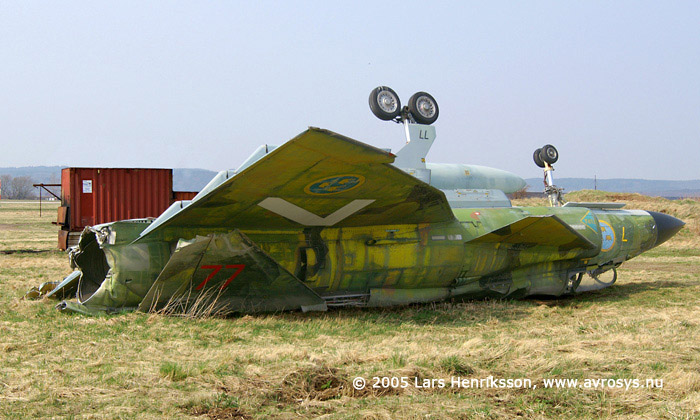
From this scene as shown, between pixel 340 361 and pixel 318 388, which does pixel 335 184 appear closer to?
pixel 340 361

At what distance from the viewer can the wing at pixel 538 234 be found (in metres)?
9.12

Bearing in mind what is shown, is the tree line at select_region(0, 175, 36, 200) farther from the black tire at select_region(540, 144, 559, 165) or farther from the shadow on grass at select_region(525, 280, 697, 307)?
the shadow on grass at select_region(525, 280, 697, 307)

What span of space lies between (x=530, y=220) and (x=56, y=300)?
7.83 meters

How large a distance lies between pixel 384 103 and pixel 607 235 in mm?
7104

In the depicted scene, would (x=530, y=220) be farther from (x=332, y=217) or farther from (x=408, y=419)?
(x=408, y=419)


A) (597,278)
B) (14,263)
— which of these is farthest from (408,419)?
(14,263)

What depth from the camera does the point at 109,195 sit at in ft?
60.1

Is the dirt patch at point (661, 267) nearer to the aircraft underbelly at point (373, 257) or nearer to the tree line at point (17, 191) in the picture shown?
the aircraft underbelly at point (373, 257)

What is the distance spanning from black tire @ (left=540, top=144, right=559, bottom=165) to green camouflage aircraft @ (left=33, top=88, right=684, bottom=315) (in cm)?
640

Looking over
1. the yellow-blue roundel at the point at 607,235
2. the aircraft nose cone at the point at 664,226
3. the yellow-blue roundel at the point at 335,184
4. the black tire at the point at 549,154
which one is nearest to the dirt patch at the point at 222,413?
the yellow-blue roundel at the point at 335,184

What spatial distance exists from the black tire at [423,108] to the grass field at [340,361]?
7997 mm

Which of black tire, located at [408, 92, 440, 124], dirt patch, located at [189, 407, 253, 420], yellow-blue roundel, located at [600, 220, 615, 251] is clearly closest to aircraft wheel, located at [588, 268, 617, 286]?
yellow-blue roundel, located at [600, 220, 615, 251]

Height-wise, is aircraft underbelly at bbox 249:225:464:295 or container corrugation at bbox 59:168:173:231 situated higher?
container corrugation at bbox 59:168:173:231

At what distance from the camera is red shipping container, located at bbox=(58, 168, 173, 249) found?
709 inches
